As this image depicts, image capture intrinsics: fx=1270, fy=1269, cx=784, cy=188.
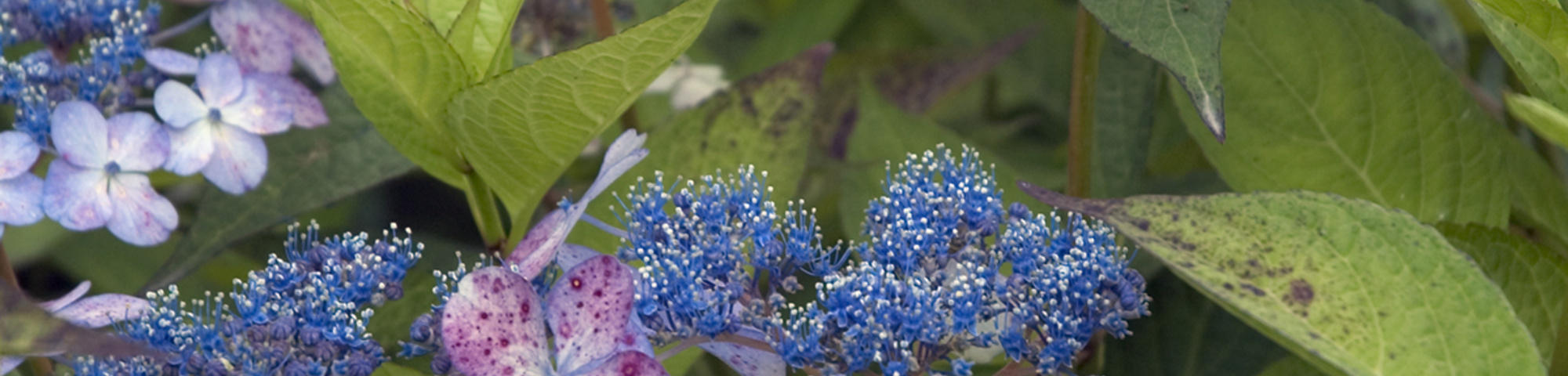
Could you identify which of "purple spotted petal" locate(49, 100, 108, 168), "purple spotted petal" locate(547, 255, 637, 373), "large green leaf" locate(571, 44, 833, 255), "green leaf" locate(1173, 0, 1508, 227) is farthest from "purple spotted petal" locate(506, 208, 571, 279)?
"green leaf" locate(1173, 0, 1508, 227)

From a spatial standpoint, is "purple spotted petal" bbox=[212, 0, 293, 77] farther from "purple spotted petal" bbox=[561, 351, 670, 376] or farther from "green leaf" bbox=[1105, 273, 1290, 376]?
"green leaf" bbox=[1105, 273, 1290, 376]

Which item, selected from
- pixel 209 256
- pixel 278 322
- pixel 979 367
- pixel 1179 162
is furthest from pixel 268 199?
pixel 1179 162

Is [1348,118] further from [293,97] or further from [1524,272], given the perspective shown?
[293,97]

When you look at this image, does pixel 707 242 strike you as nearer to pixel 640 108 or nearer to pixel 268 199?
pixel 268 199

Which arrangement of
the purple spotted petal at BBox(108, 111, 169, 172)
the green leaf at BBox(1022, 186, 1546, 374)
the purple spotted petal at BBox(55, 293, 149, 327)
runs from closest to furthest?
1. the green leaf at BBox(1022, 186, 1546, 374)
2. the purple spotted petal at BBox(55, 293, 149, 327)
3. the purple spotted petal at BBox(108, 111, 169, 172)

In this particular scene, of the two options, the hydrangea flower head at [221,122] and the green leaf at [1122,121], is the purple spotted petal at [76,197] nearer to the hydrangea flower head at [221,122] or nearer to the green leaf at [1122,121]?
the hydrangea flower head at [221,122]

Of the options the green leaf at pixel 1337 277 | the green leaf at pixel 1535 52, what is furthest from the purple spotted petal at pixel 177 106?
the green leaf at pixel 1535 52
